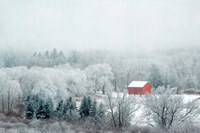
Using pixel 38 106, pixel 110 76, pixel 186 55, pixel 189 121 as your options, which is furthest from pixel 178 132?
pixel 186 55

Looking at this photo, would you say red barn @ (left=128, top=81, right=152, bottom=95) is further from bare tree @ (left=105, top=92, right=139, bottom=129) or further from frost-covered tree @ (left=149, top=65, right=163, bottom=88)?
bare tree @ (left=105, top=92, right=139, bottom=129)

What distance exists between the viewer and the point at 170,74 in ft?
308

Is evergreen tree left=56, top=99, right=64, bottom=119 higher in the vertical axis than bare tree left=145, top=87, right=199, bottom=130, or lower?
lower

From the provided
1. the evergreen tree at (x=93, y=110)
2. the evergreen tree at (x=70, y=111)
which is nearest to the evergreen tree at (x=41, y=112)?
the evergreen tree at (x=70, y=111)

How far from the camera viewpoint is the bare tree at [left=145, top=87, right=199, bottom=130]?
3203 centimetres

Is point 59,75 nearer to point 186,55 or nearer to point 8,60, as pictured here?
point 8,60

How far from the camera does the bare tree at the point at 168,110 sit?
32031 mm

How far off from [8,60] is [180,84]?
6976 cm

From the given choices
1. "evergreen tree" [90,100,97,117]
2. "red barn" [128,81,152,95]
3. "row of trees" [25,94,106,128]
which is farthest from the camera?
"red barn" [128,81,152,95]

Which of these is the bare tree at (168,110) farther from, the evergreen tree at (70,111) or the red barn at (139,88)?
the red barn at (139,88)

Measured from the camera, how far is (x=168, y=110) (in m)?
32.7

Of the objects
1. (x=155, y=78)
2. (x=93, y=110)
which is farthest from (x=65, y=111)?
(x=155, y=78)

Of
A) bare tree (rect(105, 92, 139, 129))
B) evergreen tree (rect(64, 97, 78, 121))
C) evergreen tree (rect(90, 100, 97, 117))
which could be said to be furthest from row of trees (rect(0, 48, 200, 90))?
bare tree (rect(105, 92, 139, 129))

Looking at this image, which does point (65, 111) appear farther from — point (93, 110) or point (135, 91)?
point (135, 91)
